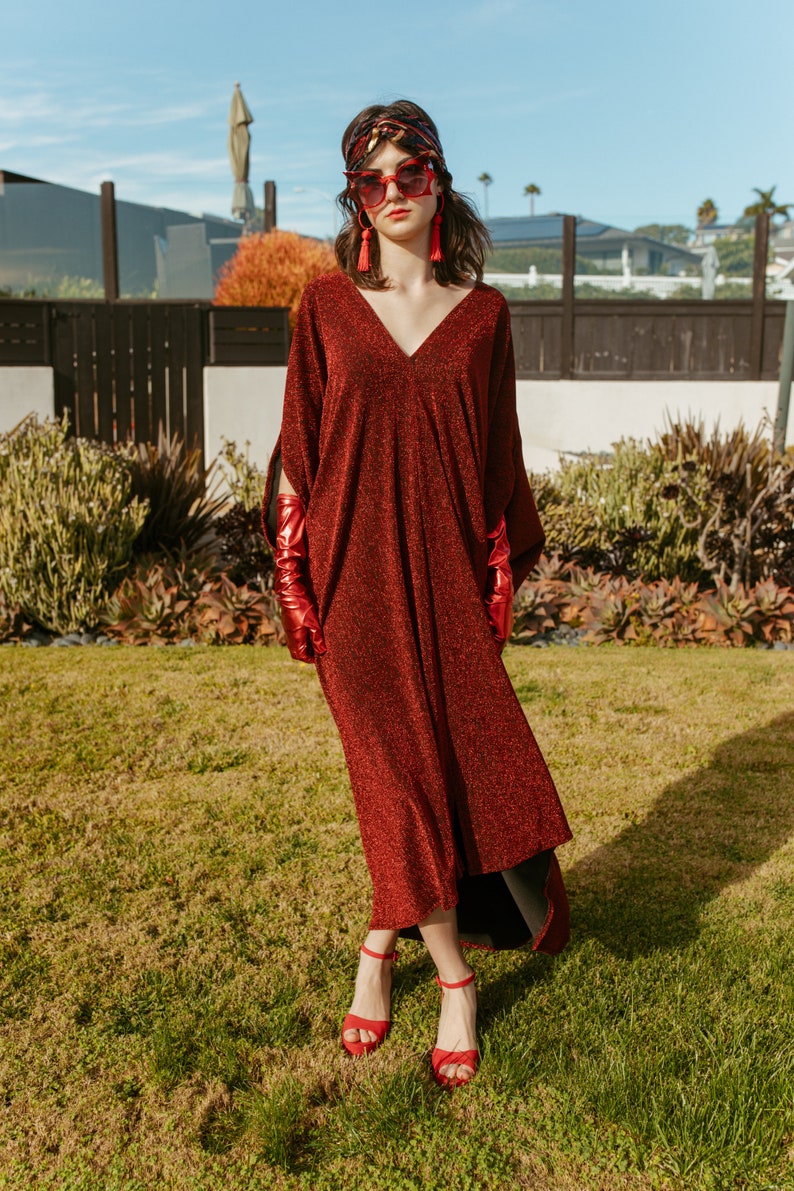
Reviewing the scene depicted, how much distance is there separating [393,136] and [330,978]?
7.06 ft

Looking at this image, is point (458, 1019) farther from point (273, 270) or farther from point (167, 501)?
point (273, 270)

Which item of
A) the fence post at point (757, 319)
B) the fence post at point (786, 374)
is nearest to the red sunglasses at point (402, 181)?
the fence post at point (786, 374)

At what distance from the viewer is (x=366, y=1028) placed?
2.79 meters

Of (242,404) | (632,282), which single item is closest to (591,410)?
(632,282)

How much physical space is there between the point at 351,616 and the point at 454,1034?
1.01 m

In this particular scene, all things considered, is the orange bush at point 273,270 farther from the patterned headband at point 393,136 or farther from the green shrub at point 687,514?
the patterned headband at point 393,136

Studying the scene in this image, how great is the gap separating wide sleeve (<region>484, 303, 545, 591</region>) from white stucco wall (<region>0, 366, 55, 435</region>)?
814cm

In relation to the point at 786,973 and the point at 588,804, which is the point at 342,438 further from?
the point at 588,804

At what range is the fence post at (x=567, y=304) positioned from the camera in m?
13.7

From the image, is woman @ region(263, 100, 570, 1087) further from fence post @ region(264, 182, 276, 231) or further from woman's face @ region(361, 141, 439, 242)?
fence post @ region(264, 182, 276, 231)

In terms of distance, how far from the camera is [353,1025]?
279 centimetres

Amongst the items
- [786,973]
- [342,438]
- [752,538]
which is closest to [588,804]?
[786,973]

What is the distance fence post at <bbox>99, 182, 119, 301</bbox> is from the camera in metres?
13.2

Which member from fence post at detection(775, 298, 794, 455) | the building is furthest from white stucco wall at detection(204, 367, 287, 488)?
the building
